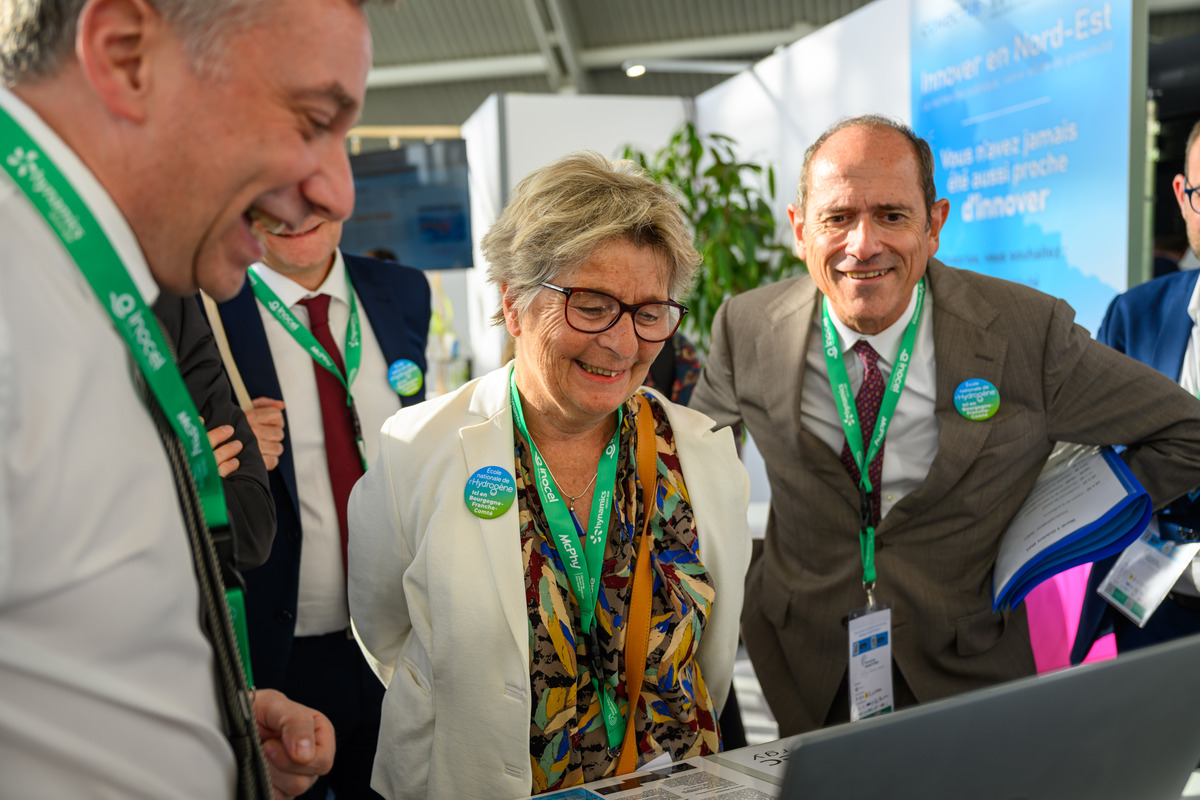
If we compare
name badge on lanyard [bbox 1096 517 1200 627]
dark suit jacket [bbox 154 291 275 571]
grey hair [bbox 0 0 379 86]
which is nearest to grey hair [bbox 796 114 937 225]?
name badge on lanyard [bbox 1096 517 1200 627]

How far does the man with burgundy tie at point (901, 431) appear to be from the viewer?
1.93 meters

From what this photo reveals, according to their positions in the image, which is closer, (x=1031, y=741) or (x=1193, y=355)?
(x=1031, y=741)

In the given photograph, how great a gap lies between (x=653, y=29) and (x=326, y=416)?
11.9 m

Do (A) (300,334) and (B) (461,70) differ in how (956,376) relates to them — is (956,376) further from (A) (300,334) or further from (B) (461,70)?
(B) (461,70)

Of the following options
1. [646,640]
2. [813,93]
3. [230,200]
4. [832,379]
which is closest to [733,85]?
[813,93]

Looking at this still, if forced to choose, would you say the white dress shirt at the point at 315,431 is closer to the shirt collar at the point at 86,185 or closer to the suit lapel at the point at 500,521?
the suit lapel at the point at 500,521

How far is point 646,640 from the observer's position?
155cm

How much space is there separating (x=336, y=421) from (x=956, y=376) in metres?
1.53

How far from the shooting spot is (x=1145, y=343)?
2334 mm

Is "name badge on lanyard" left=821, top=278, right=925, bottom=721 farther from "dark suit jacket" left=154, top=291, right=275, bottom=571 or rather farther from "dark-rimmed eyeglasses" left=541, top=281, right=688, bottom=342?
"dark suit jacket" left=154, top=291, right=275, bottom=571

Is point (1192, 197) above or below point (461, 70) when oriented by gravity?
below

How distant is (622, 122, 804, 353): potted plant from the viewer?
556 centimetres

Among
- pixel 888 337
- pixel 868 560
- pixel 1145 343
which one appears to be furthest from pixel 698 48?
pixel 868 560

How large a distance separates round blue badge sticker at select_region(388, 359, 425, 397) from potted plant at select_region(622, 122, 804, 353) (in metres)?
3.39
